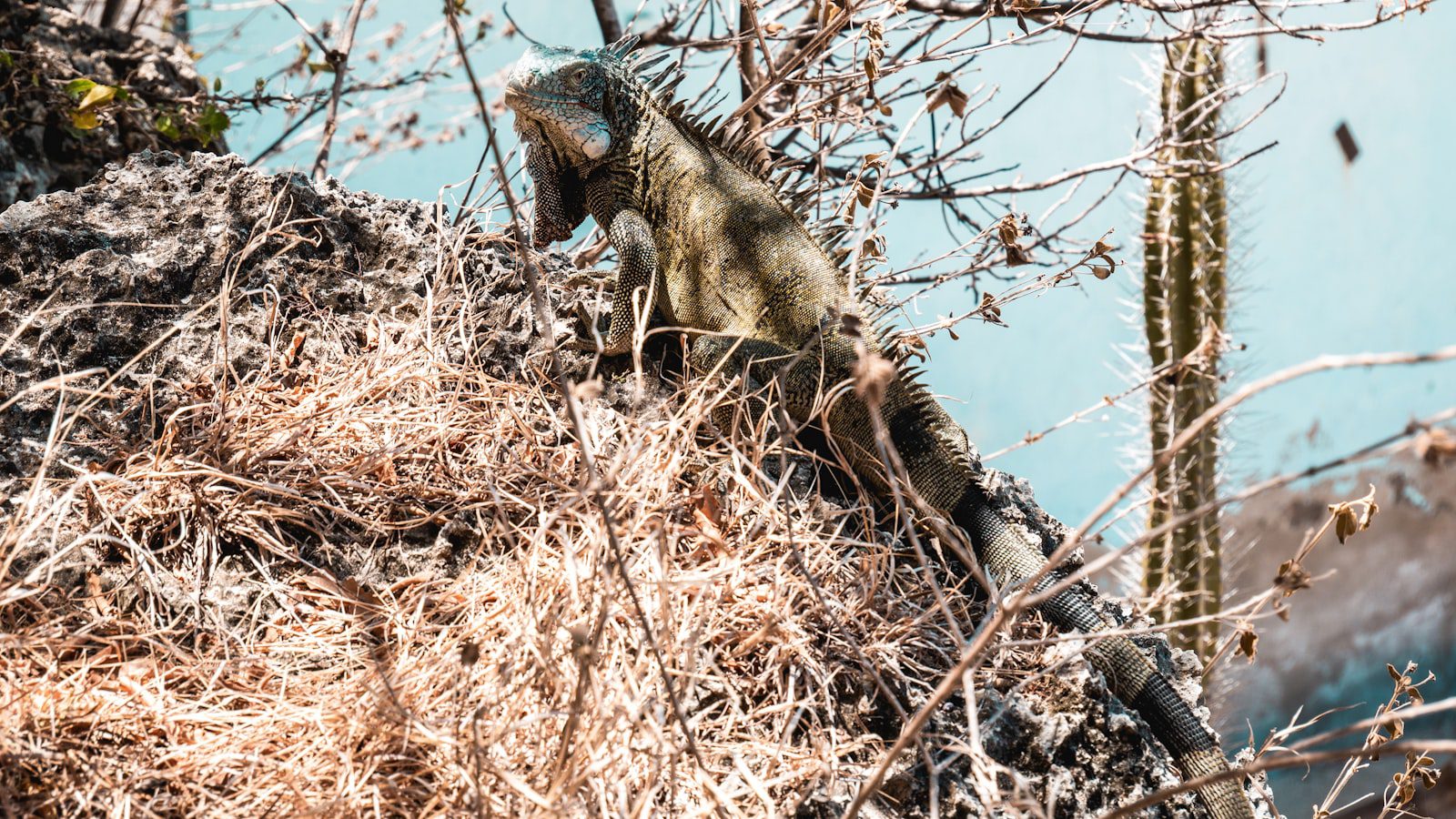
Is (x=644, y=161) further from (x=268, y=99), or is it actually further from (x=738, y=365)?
(x=268, y=99)

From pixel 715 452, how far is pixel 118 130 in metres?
3.63

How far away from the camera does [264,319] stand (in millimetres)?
3344

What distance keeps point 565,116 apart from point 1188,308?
3775 mm

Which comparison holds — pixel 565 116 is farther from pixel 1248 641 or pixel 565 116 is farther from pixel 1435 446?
pixel 1435 446

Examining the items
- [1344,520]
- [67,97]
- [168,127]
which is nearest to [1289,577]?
[1344,520]

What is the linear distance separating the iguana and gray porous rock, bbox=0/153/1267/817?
12 cm

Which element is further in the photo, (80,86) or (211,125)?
(211,125)

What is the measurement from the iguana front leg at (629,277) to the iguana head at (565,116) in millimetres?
288

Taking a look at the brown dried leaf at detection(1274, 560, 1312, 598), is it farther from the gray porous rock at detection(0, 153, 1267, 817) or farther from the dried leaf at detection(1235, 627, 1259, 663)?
the gray porous rock at detection(0, 153, 1267, 817)

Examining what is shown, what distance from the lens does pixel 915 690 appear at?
106 inches

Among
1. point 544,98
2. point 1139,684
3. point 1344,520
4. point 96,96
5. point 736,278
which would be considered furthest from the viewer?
point 96,96

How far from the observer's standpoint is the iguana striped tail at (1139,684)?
2766 mm

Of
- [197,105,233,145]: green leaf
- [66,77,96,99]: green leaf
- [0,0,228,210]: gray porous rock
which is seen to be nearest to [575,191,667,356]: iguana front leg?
[197,105,233,145]: green leaf

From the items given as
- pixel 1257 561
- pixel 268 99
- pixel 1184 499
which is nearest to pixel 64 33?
pixel 268 99
